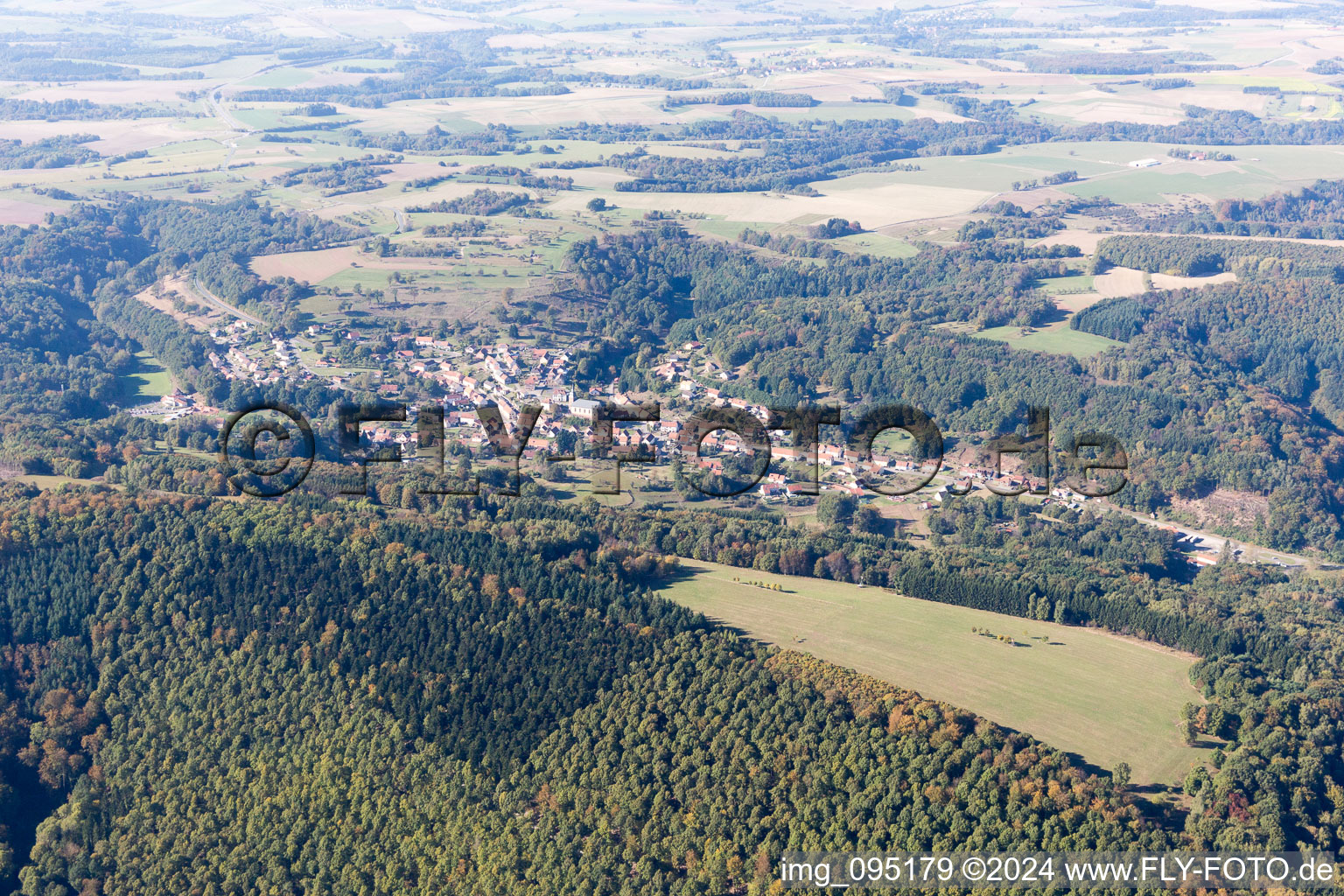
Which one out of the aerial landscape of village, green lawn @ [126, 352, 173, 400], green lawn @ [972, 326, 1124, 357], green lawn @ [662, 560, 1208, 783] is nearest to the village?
the aerial landscape of village

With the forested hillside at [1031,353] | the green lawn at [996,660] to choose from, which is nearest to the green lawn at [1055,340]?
the forested hillside at [1031,353]

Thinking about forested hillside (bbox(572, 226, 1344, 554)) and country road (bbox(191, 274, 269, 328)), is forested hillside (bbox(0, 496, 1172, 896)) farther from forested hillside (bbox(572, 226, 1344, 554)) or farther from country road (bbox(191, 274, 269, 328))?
country road (bbox(191, 274, 269, 328))

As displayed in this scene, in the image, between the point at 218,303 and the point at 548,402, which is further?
the point at 218,303

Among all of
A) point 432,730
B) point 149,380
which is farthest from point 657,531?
point 149,380

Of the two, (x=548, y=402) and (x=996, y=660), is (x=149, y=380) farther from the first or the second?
(x=996, y=660)

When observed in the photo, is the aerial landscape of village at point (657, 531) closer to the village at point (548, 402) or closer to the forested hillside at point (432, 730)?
the forested hillside at point (432, 730)

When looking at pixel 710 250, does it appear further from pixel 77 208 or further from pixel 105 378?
pixel 77 208
